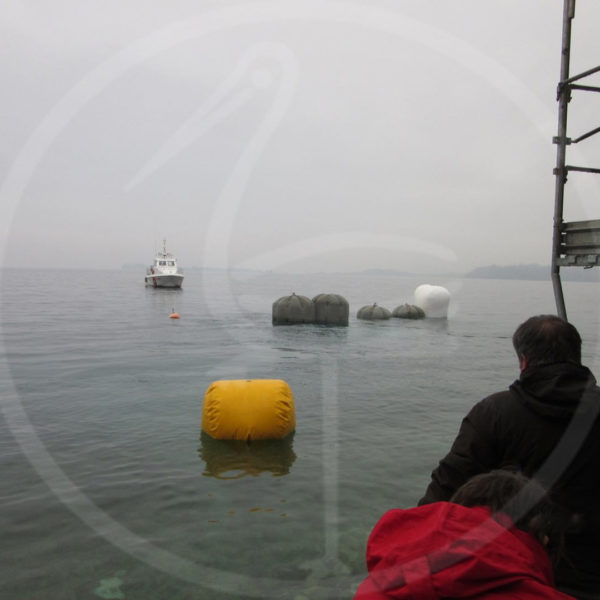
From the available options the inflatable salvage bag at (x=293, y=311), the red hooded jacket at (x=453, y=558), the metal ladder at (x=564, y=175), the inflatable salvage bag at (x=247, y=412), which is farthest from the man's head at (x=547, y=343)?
the inflatable salvage bag at (x=293, y=311)

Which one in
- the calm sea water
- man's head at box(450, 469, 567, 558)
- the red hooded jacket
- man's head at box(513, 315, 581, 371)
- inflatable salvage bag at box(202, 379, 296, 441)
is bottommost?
the calm sea water

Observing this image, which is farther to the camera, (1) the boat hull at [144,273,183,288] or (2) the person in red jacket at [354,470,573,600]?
(1) the boat hull at [144,273,183,288]

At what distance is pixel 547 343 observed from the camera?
2764mm

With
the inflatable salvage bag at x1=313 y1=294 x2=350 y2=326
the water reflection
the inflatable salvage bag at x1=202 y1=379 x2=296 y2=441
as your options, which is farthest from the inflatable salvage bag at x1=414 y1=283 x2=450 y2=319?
the inflatable salvage bag at x1=202 y1=379 x2=296 y2=441

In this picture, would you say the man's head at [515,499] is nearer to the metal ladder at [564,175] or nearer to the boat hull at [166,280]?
the metal ladder at [564,175]

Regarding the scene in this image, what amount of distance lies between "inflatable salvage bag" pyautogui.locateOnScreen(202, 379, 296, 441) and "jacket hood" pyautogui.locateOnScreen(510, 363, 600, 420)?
20.7 feet

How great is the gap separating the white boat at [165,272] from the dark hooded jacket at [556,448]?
69.3 meters

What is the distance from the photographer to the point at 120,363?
16750 millimetres

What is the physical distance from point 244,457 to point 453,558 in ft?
22.0

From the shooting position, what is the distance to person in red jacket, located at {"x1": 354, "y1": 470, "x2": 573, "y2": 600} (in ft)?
5.66

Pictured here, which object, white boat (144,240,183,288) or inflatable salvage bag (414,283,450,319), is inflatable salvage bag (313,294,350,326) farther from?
white boat (144,240,183,288)

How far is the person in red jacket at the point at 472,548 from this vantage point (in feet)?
5.66

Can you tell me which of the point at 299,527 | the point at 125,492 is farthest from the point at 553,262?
the point at 125,492

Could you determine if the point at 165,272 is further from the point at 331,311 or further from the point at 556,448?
the point at 556,448
